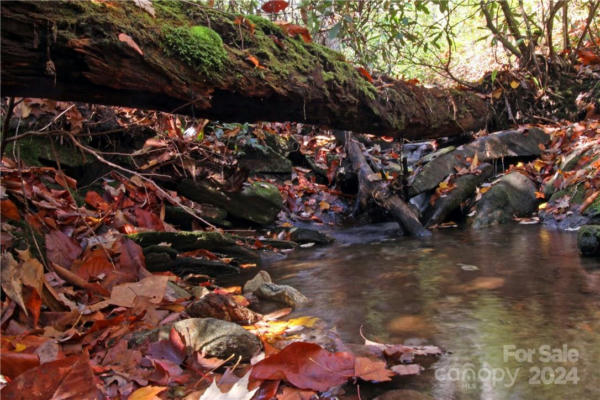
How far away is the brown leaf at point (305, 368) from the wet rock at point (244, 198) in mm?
3689

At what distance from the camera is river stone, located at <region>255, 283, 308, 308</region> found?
2775 millimetres

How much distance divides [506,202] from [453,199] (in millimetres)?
611

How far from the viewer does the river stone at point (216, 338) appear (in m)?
1.83

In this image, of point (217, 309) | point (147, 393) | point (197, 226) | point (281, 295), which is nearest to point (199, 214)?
point (197, 226)

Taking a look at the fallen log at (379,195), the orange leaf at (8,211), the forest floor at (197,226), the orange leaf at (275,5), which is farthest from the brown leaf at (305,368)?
the fallen log at (379,195)

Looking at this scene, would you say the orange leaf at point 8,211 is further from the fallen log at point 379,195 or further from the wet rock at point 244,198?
the fallen log at point 379,195

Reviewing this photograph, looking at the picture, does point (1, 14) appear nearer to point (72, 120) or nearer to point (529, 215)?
point (72, 120)

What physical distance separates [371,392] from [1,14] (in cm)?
223

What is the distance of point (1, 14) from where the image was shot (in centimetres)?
207

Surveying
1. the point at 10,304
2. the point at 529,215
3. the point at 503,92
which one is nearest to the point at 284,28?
the point at 10,304

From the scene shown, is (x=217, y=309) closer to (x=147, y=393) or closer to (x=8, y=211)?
(x=147, y=393)

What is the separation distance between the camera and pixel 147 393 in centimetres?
152

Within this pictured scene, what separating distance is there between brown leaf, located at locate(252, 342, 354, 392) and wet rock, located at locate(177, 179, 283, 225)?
12.1 feet

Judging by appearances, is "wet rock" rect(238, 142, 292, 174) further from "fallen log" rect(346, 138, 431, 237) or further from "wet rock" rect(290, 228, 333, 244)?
"wet rock" rect(290, 228, 333, 244)
